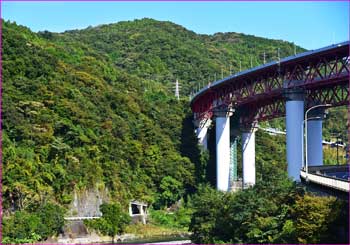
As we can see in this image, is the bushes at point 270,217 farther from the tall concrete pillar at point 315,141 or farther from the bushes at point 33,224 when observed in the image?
the tall concrete pillar at point 315,141

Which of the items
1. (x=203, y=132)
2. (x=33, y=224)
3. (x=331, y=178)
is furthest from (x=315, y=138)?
(x=331, y=178)

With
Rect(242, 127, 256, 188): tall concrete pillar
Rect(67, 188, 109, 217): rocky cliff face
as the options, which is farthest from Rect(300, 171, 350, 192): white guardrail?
Rect(242, 127, 256, 188): tall concrete pillar

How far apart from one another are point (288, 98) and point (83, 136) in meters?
21.5

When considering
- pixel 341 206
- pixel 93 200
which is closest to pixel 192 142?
pixel 93 200

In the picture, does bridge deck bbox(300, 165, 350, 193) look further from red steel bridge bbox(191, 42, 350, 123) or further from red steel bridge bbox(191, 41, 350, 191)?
red steel bridge bbox(191, 42, 350, 123)

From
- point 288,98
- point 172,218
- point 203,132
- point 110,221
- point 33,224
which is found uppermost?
point 203,132

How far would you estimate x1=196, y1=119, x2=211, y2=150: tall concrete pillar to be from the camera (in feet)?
270

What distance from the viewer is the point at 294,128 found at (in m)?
54.7

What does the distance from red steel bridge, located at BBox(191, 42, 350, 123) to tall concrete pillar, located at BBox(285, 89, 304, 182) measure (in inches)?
33.5

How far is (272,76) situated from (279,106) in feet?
40.9

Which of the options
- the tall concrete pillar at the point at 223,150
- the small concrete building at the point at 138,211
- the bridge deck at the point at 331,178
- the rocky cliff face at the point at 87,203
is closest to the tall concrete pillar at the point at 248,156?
the tall concrete pillar at the point at 223,150

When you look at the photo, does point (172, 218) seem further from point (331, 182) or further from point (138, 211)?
point (331, 182)

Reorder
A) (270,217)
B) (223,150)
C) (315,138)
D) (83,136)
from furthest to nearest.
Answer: (223,150)
(83,136)
(315,138)
(270,217)

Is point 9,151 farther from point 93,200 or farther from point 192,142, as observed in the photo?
point 192,142
